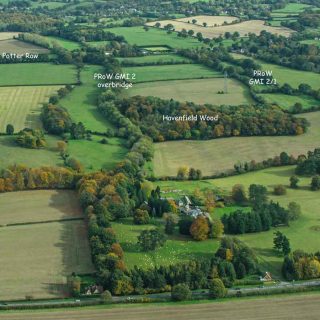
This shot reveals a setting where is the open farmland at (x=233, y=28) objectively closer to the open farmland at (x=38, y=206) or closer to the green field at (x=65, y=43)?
the green field at (x=65, y=43)

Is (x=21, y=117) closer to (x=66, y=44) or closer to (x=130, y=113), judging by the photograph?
(x=130, y=113)

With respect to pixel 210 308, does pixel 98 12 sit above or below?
below

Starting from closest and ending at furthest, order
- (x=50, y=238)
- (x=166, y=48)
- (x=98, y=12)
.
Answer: (x=50, y=238) → (x=166, y=48) → (x=98, y=12)

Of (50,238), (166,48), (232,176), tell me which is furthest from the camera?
(166,48)

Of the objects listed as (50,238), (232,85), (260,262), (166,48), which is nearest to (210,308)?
(260,262)

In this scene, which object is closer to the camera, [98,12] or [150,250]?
[150,250]
